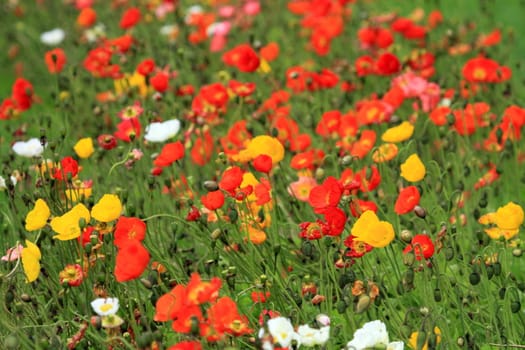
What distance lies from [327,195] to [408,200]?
287 millimetres

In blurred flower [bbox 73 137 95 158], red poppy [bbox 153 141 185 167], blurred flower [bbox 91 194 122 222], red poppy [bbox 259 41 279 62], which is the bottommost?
red poppy [bbox 259 41 279 62]

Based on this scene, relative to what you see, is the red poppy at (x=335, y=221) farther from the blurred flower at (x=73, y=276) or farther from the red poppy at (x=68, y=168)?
the red poppy at (x=68, y=168)

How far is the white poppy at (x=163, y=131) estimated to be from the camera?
4.09 m

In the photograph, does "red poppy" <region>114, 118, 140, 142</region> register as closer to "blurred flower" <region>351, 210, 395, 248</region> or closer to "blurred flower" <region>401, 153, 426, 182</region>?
"blurred flower" <region>401, 153, 426, 182</region>

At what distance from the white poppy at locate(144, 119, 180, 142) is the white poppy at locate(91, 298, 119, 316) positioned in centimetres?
132

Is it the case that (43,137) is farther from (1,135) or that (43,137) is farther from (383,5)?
(383,5)

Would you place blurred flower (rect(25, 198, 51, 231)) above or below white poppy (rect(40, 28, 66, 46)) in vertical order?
above

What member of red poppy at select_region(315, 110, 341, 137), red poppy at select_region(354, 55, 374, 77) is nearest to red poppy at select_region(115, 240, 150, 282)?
red poppy at select_region(315, 110, 341, 137)

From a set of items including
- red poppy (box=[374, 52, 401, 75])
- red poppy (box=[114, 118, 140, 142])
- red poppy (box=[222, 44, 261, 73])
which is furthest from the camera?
red poppy (box=[374, 52, 401, 75])

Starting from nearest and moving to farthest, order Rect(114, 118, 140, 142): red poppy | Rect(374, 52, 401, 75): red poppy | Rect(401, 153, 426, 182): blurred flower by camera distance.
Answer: Rect(401, 153, 426, 182): blurred flower → Rect(114, 118, 140, 142): red poppy → Rect(374, 52, 401, 75): red poppy

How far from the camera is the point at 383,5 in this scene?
7.29 m

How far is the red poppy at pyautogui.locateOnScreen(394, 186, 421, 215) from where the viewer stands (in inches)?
126

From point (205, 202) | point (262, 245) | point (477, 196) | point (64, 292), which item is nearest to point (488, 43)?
point (477, 196)

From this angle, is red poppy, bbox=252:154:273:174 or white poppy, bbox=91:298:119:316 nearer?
white poppy, bbox=91:298:119:316
